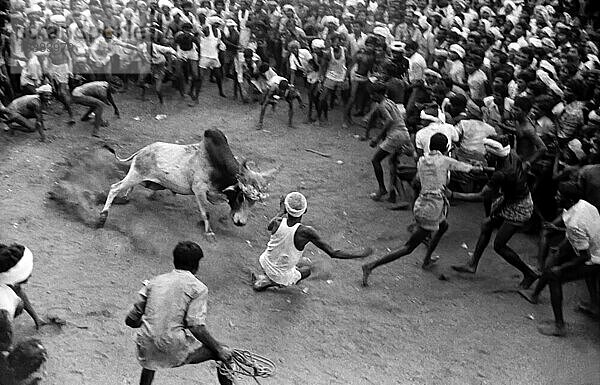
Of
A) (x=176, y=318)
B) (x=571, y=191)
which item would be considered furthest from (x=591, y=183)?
(x=176, y=318)

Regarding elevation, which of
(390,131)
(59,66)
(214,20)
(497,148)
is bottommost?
(59,66)

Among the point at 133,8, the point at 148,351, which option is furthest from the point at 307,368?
the point at 133,8

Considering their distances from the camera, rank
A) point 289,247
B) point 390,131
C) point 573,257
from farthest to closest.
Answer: point 390,131, point 289,247, point 573,257

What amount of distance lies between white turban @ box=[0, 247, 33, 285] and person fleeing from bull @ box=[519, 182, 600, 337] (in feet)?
16.0

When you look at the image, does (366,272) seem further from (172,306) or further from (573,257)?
(172,306)

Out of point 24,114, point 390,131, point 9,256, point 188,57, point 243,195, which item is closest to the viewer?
point 9,256

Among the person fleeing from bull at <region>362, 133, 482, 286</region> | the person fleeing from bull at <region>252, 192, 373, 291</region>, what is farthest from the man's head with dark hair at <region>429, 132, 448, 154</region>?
the person fleeing from bull at <region>252, 192, 373, 291</region>

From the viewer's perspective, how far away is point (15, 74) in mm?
12672

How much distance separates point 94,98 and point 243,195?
4.27 m

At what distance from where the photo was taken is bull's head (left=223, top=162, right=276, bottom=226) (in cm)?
888

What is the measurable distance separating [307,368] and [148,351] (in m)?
1.87

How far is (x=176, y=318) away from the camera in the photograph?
5.07 meters

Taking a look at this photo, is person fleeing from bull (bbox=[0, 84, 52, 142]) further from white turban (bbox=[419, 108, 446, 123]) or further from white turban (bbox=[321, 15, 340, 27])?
white turban (bbox=[321, 15, 340, 27])

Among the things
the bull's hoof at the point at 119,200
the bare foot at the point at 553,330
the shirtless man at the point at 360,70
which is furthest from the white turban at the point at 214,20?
the bare foot at the point at 553,330
